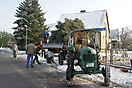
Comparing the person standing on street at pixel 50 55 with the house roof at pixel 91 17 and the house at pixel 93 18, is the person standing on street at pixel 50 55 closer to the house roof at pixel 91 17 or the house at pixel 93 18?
the house at pixel 93 18

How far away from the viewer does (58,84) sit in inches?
324

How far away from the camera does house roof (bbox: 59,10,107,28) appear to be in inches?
1710

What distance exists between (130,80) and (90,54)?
2.40m

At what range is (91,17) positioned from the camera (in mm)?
46688

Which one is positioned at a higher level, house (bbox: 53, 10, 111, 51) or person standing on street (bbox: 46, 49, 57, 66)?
house (bbox: 53, 10, 111, 51)

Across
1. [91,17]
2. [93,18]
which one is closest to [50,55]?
[93,18]

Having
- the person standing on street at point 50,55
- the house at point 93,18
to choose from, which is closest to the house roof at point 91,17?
the house at point 93,18

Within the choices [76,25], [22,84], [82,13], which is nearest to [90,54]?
[22,84]

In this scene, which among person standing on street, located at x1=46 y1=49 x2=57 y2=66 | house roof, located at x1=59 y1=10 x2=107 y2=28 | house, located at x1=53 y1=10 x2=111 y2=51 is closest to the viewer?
person standing on street, located at x1=46 y1=49 x2=57 y2=66

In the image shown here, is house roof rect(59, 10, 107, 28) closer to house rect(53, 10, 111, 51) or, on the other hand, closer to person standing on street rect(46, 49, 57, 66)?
house rect(53, 10, 111, 51)

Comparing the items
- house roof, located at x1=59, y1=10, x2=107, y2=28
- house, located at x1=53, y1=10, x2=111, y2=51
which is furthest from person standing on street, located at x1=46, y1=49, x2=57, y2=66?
house roof, located at x1=59, y1=10, x2=107, y2=28

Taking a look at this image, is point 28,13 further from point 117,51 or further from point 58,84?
point 58,84

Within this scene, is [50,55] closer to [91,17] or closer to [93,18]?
[93,18]

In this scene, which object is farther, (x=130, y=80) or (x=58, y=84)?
(x=130, y=80)
